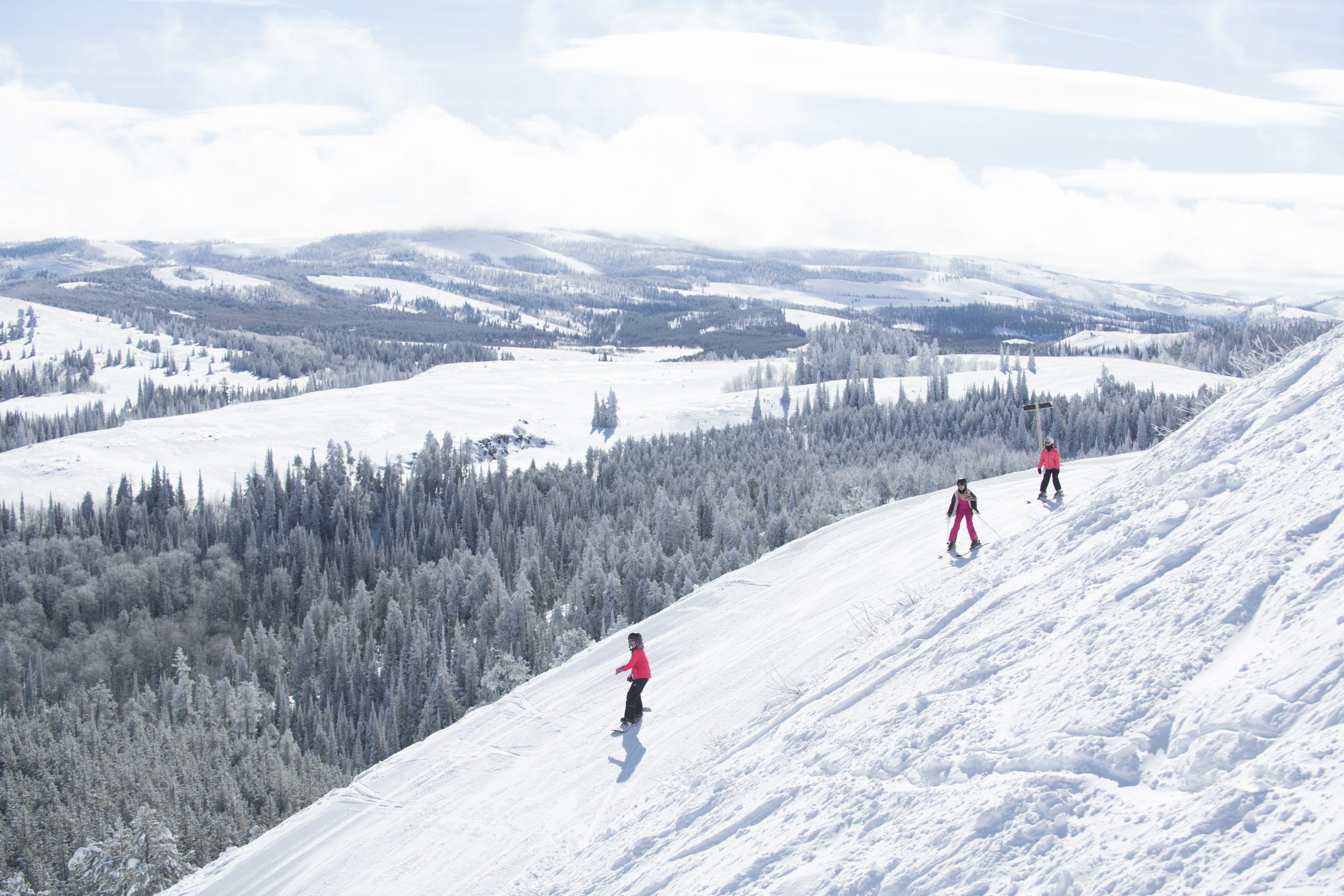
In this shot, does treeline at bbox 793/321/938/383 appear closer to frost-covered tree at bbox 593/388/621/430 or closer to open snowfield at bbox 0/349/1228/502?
open snowfield at bbox 0/349/1228/502

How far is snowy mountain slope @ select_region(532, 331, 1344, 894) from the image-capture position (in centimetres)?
727

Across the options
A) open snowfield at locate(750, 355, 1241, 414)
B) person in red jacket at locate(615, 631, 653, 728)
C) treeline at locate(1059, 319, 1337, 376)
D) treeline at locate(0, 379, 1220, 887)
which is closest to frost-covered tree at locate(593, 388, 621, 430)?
open snowfield at locate(750, 355, 1241, 414)

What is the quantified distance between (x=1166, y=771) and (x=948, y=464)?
83306 mm

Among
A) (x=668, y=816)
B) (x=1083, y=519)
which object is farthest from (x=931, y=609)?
(x=668, y=816)

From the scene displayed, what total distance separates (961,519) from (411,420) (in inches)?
5887

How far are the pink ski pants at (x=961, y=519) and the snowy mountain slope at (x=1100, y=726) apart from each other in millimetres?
5180

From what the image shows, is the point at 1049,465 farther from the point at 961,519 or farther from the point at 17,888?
the point at 17,888

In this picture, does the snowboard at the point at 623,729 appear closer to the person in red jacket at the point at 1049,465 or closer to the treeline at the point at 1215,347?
the person in red jacket at the point at 1049,465

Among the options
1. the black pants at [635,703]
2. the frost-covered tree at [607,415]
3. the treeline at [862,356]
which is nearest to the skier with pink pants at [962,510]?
the black pants at [635,703]

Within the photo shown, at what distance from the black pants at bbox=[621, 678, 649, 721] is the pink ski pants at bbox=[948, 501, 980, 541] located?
8072 mm

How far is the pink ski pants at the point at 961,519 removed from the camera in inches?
794

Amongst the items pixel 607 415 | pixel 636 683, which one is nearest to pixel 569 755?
pixel 636 683

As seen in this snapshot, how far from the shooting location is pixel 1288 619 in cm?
870

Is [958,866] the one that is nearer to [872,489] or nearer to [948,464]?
[872,489]
